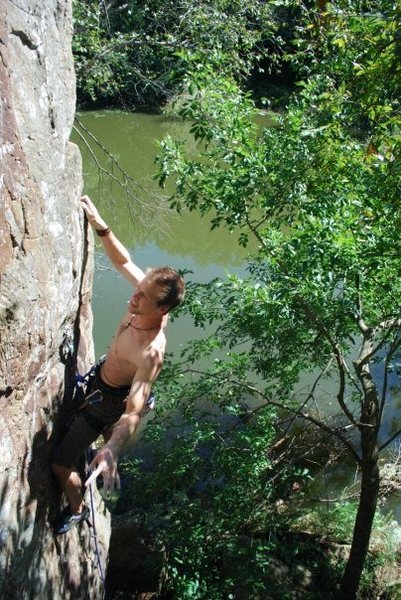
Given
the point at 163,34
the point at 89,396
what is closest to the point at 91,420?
the point at 89,396

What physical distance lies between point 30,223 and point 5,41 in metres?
0.79

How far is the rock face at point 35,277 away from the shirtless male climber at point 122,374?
110mm

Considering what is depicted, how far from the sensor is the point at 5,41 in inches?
107

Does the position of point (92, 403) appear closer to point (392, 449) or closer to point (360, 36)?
point (360, 36)

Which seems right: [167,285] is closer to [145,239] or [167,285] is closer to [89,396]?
[89,396]

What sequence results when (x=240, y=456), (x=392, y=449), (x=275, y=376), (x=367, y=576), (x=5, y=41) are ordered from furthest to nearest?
(x=392, y=449)
(x=367, y=576)
(x=275, y=376)
(x=240, y=456)
(x=5, y=41)

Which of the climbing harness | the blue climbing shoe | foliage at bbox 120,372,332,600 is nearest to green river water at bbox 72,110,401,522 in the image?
foliage at bbox 120,372,332,600

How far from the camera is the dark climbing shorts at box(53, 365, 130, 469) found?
339 cm

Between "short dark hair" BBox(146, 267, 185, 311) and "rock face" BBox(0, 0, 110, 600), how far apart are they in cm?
52

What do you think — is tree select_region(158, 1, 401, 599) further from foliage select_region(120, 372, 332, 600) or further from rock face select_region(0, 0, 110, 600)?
rock face select_region(0, 0, 110, 600)

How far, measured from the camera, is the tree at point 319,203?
3779 millimetres

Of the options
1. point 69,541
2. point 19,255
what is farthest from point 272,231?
point 69,541

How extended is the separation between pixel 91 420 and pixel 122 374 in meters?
0.31

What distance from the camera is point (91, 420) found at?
347 centimetres
